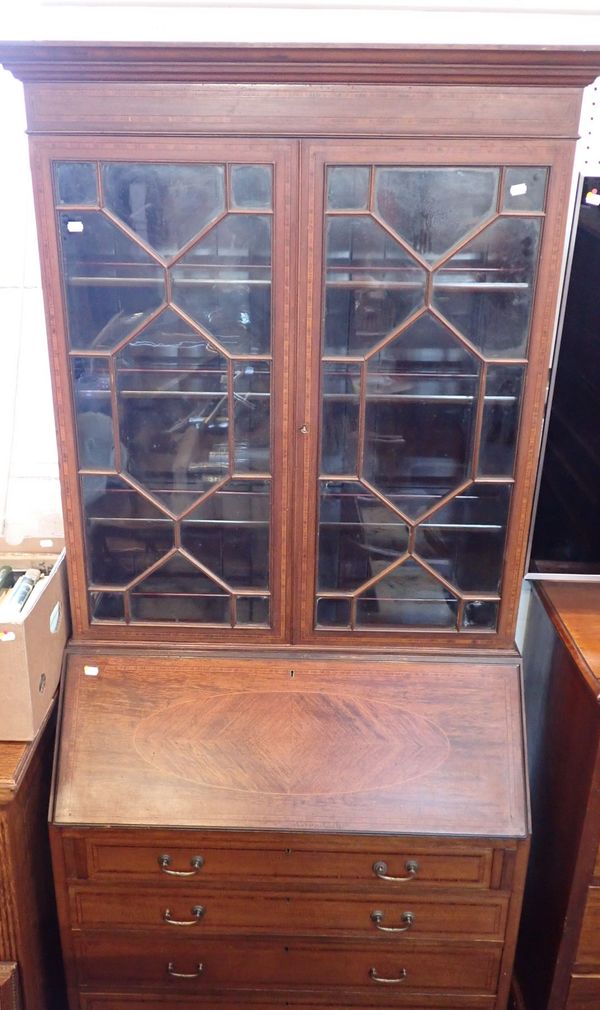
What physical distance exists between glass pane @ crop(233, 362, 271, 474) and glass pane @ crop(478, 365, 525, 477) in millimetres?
444

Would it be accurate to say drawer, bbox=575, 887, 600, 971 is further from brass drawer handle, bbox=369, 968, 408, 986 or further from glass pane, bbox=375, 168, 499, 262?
glass pane, bbox=375, 168, 499, 262

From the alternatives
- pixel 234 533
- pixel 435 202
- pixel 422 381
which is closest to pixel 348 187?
pixel 435 202

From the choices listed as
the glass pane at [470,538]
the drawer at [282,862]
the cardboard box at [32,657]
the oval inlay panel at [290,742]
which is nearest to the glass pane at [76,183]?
the cardboard box at [32,657]

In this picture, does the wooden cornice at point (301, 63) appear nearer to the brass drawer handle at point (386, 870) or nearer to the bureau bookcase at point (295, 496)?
the bureau bookcase at point (295, 496)

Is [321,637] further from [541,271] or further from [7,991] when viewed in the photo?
[7,991]

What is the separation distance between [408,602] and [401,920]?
2.30 feet

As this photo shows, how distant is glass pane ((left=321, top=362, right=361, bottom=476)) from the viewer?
1.57 meters

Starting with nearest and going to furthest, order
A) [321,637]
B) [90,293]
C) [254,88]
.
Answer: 1. [254,88]
2. [90,293]
3. [321,637]

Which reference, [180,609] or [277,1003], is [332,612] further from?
[277,1003]

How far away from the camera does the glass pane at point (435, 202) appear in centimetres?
145

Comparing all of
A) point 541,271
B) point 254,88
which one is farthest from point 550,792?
point 254,88

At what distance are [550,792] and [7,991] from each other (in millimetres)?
1258

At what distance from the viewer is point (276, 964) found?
177 cm

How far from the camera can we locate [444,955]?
Answer: 69.1 inches
